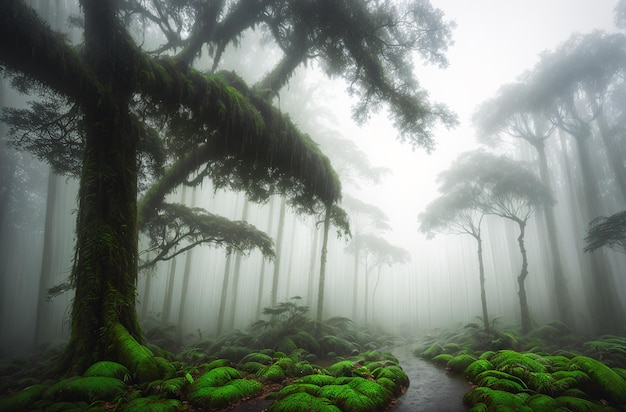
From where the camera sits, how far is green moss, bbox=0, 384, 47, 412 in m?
2.69

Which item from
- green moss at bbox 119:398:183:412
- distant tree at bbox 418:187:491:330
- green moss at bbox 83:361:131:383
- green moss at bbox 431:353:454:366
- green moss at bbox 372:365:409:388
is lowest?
green moss at bbox 431:353:454:366

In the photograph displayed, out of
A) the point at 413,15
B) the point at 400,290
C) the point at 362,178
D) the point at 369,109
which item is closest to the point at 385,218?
the point at 362,178

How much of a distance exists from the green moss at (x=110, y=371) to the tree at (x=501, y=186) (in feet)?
53.4

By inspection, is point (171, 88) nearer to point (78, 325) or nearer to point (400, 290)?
point (78, 325)

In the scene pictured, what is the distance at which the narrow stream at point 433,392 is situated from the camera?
13.7ft

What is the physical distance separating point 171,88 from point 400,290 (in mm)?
53183

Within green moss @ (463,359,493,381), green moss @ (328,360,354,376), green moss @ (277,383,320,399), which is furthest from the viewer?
green moss @ (463,359,493,381)

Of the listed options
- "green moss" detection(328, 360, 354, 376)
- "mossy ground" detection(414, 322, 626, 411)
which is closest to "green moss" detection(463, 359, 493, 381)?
"mossy ground" detection(414, 322, 626, 411)

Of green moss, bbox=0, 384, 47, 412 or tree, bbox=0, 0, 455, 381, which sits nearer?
green moss, bbox=0, 384, 47, 412

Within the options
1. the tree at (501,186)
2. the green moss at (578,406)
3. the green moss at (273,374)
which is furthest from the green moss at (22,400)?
the tree at (501,186)

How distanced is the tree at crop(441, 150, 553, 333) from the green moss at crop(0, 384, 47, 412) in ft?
56.1

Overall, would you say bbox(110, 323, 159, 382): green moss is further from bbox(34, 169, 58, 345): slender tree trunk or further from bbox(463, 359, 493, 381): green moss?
bbox(34, 169, 58, 345): slender tree trunk

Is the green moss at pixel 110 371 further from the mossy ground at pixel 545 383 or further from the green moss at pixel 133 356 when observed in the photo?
the mossy ground at pixel 545 383

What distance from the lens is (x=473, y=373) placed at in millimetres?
5746
